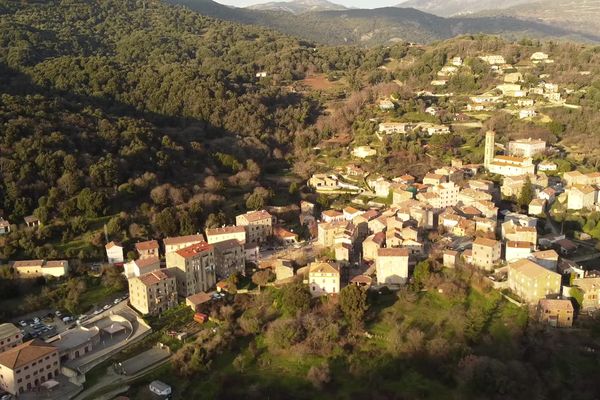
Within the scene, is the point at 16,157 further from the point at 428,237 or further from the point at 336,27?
the point at 336,27

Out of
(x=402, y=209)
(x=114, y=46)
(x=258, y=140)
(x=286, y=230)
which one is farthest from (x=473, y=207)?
(x=114, y=46)

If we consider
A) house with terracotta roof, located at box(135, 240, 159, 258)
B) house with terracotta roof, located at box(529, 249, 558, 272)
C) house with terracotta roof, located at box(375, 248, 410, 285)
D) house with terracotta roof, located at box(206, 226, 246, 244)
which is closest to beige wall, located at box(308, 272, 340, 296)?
house with terracotta roof, located at box(375, 248, 410, 285)

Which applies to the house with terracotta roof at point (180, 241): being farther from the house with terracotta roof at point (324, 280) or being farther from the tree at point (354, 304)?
the tree at point (354, 304)

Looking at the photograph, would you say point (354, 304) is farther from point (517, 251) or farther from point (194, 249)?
point (517, 251)

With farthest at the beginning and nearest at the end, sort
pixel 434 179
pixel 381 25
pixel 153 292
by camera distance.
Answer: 1. pixel 381 25
2. pixel 434 179
3. pixel 153 292

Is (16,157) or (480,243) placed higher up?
(16,157)

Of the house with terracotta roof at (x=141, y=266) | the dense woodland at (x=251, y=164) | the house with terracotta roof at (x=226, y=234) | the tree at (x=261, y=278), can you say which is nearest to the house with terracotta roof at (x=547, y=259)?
the dense woodland at (x=251, y=164)

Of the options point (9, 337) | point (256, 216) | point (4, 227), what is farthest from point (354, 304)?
point (4, 227)
